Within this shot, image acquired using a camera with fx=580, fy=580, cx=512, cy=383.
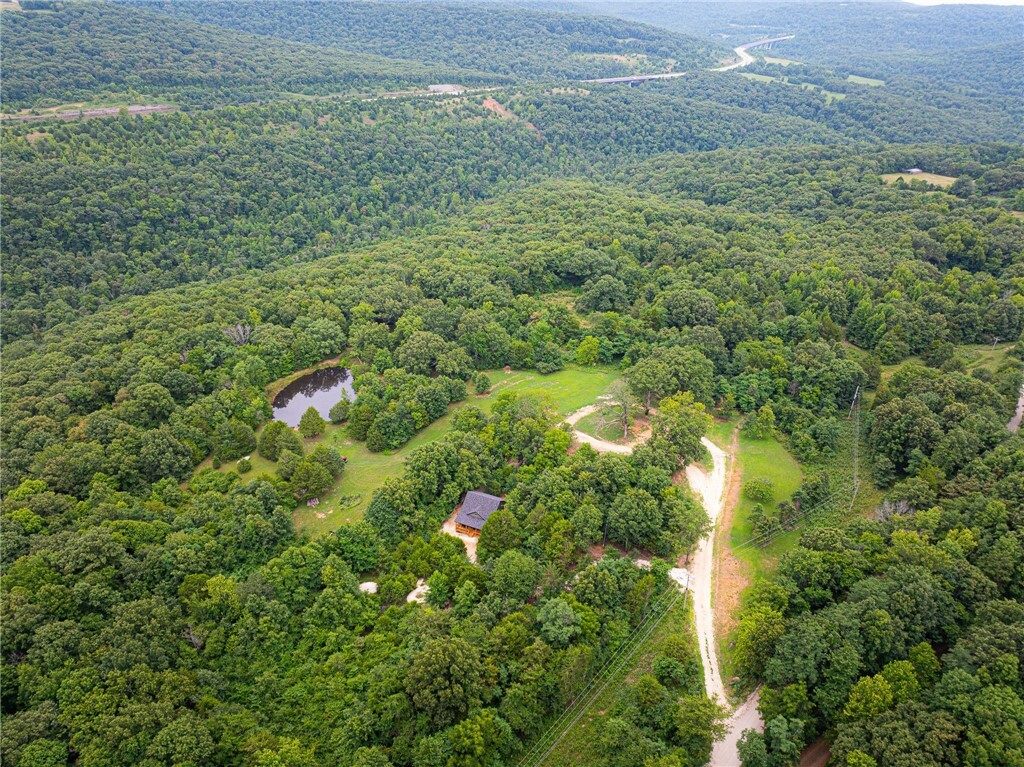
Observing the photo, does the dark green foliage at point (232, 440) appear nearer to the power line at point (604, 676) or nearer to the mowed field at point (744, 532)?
the power line at point (604, 676)

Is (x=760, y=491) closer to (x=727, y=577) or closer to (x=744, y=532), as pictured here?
(x=744, y=532)

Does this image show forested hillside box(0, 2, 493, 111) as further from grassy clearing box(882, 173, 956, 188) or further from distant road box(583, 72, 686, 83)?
grassy clearing box(882, 173, 956, 188)

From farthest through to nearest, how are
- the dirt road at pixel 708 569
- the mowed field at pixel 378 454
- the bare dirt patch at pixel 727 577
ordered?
the mowed field at pixel 378 454, the bare dirt patch at pixel 727 577, the dirt road at pixel 708 569

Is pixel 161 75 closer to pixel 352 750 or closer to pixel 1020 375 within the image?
pixel 352 750

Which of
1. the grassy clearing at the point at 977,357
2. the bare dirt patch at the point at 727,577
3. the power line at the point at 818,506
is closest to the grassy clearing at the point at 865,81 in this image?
the grassy clearing at the point at 977,357

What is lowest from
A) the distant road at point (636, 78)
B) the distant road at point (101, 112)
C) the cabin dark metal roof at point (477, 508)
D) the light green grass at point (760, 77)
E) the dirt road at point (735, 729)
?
the dirt road at point (735, 729)
